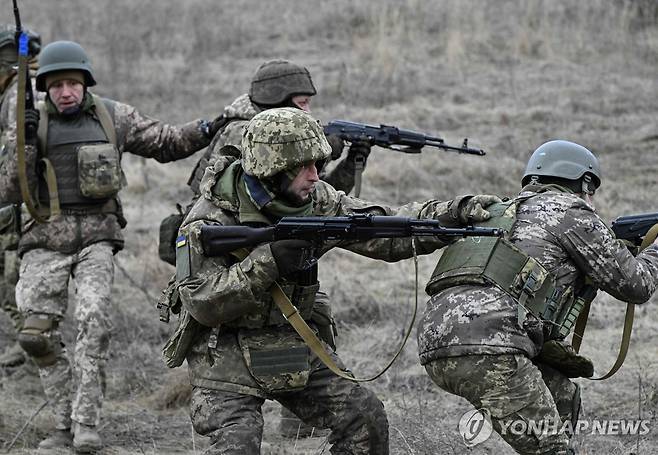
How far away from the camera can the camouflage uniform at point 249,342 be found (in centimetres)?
443

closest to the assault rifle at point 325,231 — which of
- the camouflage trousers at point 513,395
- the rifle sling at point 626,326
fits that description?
the camouflage trousers at point 513,395

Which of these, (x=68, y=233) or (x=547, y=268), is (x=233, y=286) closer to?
(x=547, y=268)

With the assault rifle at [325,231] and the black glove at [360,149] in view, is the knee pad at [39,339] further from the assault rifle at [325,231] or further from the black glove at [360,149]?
the assault rifle at [325,231]

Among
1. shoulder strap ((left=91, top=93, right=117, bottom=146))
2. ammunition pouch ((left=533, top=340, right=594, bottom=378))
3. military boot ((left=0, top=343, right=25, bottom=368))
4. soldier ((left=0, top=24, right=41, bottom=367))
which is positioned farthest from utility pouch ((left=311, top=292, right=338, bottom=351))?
military boot ((left=0, top=343, right=25, bottom=368))

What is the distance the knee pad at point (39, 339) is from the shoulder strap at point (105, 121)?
1.17 m

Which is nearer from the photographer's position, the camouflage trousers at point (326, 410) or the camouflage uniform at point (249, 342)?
the camouflage uniform at point (249, 342)

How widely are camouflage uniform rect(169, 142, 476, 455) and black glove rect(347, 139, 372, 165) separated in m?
2.13

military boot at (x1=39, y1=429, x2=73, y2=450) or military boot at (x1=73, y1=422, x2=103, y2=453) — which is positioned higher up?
military boot at (x1=73, y1=422, x2=103, y2=453)

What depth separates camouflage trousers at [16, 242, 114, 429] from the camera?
6.32 m

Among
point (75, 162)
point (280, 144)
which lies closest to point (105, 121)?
point (75, 162)

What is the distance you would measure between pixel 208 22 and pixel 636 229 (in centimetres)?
1326

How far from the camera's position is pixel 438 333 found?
4.62 meters

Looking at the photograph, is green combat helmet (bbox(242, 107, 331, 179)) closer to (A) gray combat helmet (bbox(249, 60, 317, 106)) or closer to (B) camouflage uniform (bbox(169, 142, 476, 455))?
(B) camouflage uniform (bbox(169, 142, 476, 455))

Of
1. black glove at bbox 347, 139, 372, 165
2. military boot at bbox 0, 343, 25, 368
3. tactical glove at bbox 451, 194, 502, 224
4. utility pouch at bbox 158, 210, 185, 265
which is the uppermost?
tactical glove at bbox 451, 194, 502, 224
